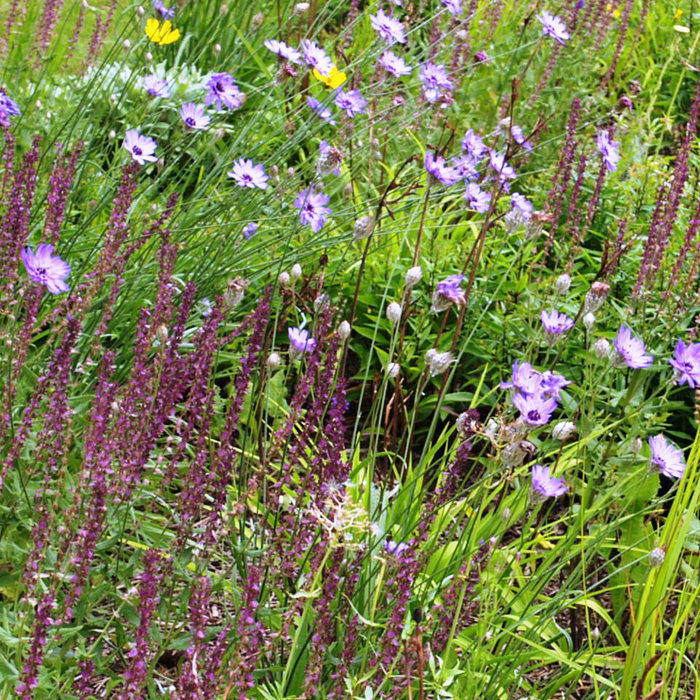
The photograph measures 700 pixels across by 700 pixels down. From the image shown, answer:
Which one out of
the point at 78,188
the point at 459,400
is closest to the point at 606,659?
the point at 459,400

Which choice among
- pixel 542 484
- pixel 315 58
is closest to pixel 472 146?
pixel 315 58

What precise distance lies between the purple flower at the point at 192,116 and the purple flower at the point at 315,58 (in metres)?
0.33

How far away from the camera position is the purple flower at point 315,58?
2742mm

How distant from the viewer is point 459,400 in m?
2.95

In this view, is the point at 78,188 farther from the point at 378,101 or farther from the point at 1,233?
the point at 378,101

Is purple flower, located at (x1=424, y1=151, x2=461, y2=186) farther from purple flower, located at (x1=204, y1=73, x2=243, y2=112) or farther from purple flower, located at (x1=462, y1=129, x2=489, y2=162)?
purple flower, located at (x1=204, y1=73, x2=243, y2=112)

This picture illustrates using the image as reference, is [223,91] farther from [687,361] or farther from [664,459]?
[664,459]

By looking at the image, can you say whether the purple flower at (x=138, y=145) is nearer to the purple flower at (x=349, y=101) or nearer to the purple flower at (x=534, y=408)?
the purple flower at (x=349, y=101)

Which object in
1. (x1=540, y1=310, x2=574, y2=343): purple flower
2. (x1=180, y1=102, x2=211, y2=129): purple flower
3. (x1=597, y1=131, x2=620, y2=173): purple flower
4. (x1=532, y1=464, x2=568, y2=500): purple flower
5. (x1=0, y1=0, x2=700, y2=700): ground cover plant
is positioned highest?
(x1=597, y1=131, x2=620, y2=173): purple flower

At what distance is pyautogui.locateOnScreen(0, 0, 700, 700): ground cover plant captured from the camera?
5.71 ft

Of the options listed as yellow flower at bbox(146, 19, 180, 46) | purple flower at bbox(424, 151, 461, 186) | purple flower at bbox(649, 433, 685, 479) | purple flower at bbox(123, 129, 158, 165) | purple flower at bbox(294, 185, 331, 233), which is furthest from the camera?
yellow flower at bbox(146, 19, 180, 46)

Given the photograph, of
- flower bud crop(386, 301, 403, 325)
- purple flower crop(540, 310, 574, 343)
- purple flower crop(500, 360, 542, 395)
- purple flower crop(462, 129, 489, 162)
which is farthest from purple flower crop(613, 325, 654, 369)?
purple flower crop(462, 129, 489, 162)

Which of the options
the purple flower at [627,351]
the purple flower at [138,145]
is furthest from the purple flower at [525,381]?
the purple flower at [138,145]

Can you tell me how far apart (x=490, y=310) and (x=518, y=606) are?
4.10 ft
